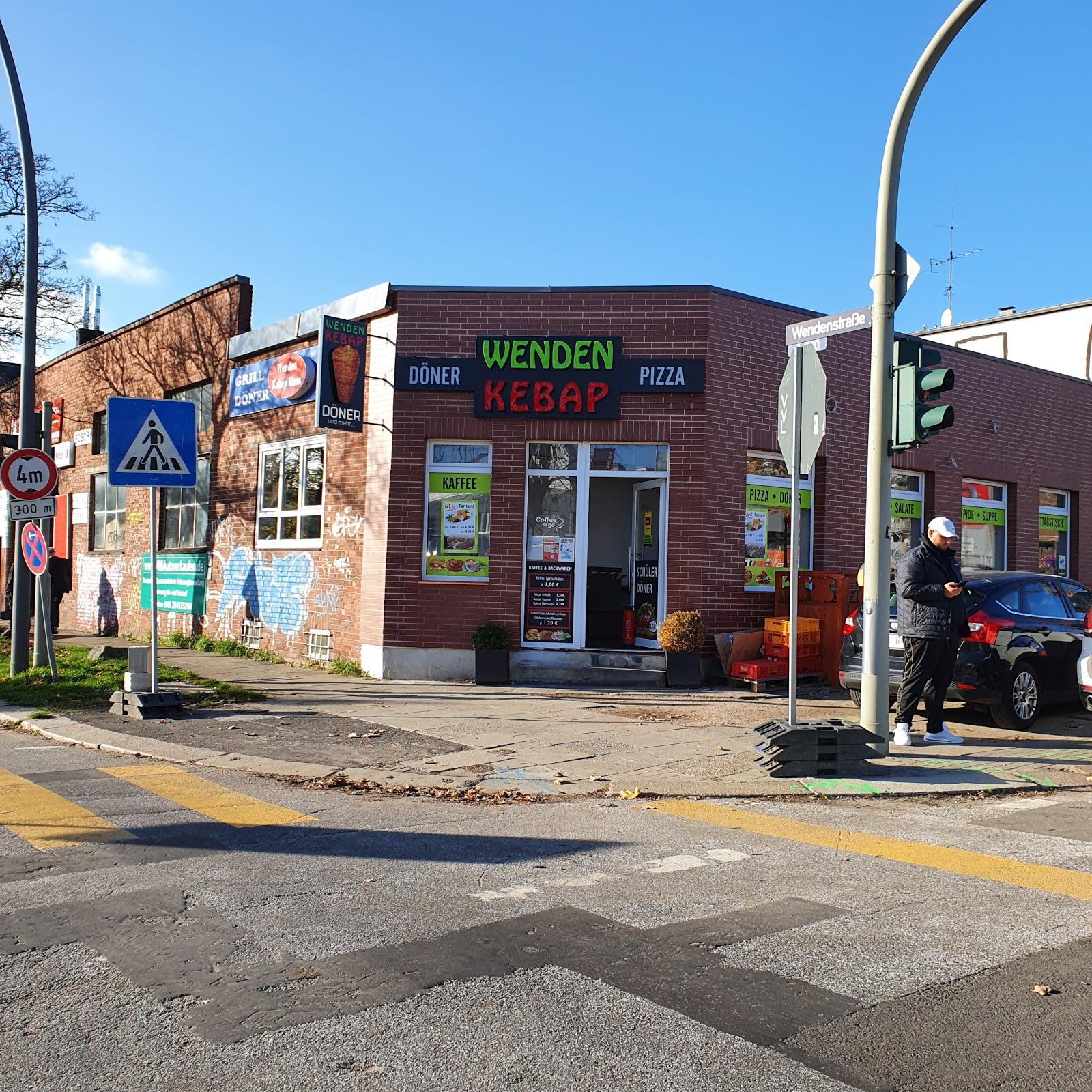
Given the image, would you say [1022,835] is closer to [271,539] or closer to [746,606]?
[746,606]

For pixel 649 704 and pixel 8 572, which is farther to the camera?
pixel 8 572

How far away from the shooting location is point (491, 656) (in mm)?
13281

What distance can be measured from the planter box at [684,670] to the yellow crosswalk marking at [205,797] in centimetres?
645

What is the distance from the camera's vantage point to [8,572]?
2288cm

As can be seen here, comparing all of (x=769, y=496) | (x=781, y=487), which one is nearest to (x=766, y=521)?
(x=769, y=496)

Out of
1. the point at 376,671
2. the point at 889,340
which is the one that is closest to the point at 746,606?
the point at 376,671

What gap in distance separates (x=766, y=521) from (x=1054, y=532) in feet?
25.2

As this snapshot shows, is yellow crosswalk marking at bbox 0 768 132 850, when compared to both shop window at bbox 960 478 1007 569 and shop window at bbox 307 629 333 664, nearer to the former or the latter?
shop window at bbox 307 629 333 664

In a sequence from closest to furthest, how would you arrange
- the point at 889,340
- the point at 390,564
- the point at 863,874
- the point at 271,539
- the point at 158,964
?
the point at 158,964
the point at 863,874
the point at 889,340
the point at 390,564
the point at 271,539

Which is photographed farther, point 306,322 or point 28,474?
point 306,322

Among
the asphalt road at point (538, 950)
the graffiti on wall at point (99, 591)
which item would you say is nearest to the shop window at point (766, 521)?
the asphalt road at point (538, 950)

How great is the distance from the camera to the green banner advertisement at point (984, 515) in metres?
17.4

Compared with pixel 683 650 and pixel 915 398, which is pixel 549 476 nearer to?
pixel 683 650

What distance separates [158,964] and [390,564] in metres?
9.78
